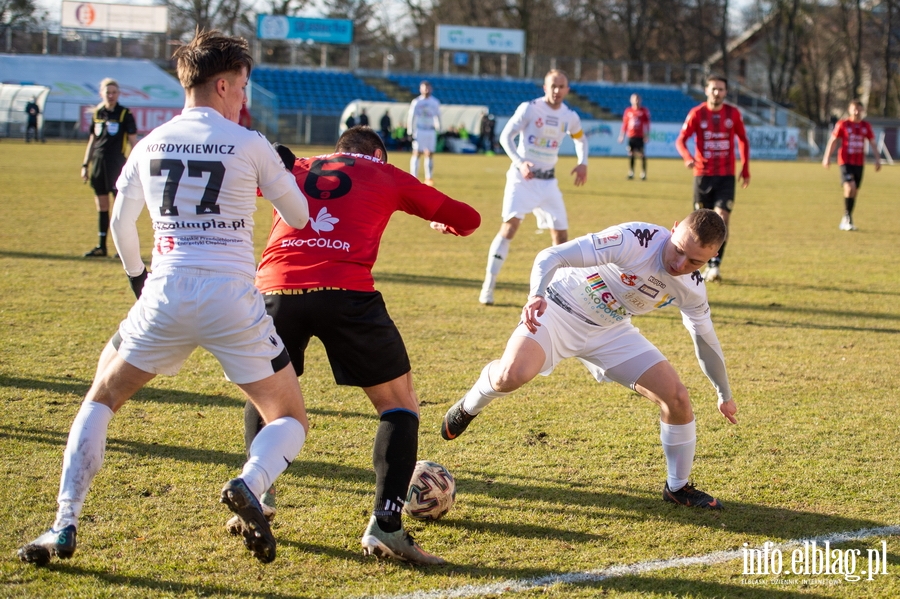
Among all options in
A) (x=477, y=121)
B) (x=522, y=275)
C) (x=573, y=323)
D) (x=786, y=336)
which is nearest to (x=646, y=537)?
(x=573, y=323)

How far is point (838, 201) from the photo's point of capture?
20750 mm

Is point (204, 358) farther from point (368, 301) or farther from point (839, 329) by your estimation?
point (839, 329)

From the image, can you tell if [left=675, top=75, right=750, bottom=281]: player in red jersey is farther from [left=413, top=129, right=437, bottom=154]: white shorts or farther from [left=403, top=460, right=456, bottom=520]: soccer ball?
[left=413, top=129, right=437, bottom=154]: white shorts

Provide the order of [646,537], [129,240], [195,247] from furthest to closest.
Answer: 1. [646,537]
2. [129,240]
3. [195,247]

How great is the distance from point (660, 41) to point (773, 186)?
36.6 m

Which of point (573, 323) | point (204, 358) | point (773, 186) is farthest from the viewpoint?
point (773, 186)

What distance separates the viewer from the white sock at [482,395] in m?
4.42

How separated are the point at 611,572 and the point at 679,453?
35.4 inches

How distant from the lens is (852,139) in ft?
50.4

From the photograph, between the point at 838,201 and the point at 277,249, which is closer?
the point at 277,249

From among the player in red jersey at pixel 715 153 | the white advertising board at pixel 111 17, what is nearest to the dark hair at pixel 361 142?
the player in red jersey at pixel 715 153

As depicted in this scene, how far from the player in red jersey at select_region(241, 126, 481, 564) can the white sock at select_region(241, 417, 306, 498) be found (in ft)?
1.26

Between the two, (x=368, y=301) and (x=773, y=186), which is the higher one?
(x=773, y=186)

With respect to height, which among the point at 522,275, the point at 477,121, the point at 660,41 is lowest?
the point at 522,275
